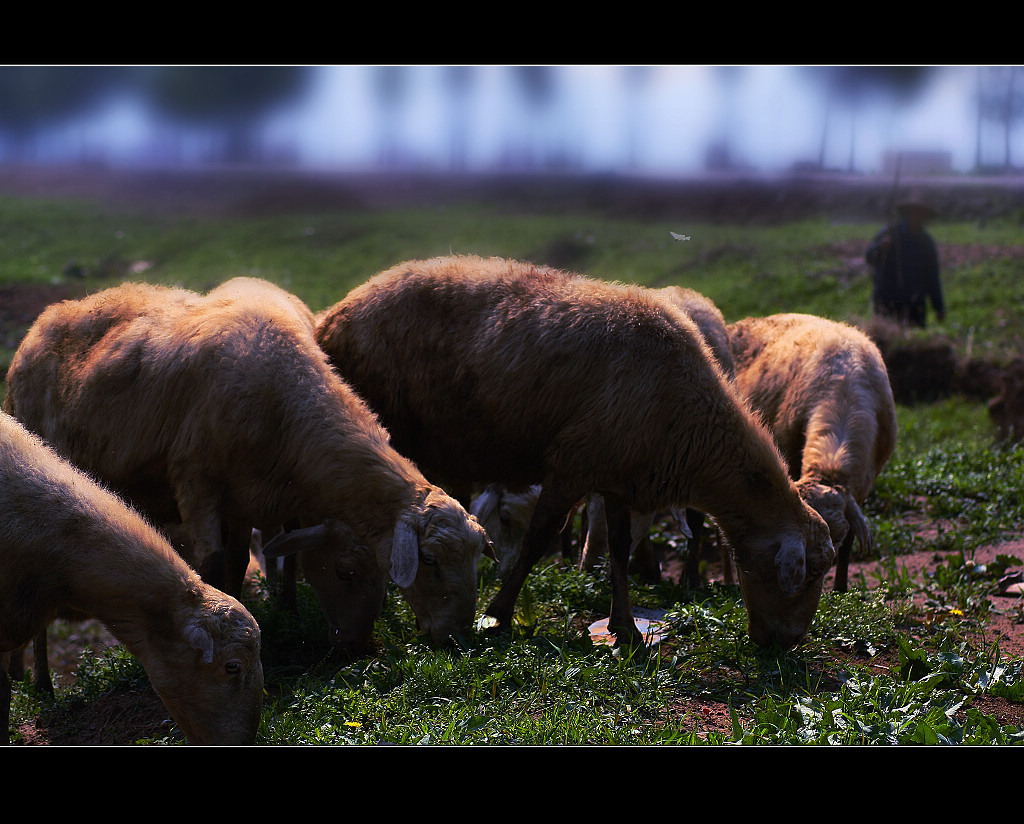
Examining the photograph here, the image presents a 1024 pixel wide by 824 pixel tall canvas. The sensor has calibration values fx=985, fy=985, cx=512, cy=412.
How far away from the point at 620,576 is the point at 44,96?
5.53 metres

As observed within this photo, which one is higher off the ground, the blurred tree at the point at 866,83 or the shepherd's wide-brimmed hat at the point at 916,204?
the blurred tree at the point at 866,83

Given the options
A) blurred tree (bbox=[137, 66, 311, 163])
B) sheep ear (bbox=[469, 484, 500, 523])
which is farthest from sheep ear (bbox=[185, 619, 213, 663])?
sheep ear (bbox=[469, 484, 500, 523])

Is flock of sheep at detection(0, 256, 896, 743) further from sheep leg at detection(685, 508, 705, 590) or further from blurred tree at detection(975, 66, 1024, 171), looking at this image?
blurred tree at detection(975, 66, 1024, 171)

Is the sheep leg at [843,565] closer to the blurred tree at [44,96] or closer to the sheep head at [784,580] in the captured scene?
the sheep head at [784,580]

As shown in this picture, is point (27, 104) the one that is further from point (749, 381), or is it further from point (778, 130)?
point (749, 381)

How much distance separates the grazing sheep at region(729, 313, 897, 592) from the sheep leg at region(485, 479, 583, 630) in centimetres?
191

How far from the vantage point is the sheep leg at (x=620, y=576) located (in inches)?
256

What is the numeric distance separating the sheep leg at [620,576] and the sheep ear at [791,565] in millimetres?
989

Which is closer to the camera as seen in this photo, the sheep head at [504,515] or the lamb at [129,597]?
the lamb at [129,597]

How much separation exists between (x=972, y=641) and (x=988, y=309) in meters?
7.25

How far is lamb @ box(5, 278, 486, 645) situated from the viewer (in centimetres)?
580

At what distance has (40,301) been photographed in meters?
9.93

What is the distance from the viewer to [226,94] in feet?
24.1

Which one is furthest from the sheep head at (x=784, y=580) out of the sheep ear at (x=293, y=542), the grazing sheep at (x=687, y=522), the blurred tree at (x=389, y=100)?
the blurred tree at (x=389, y=100)
